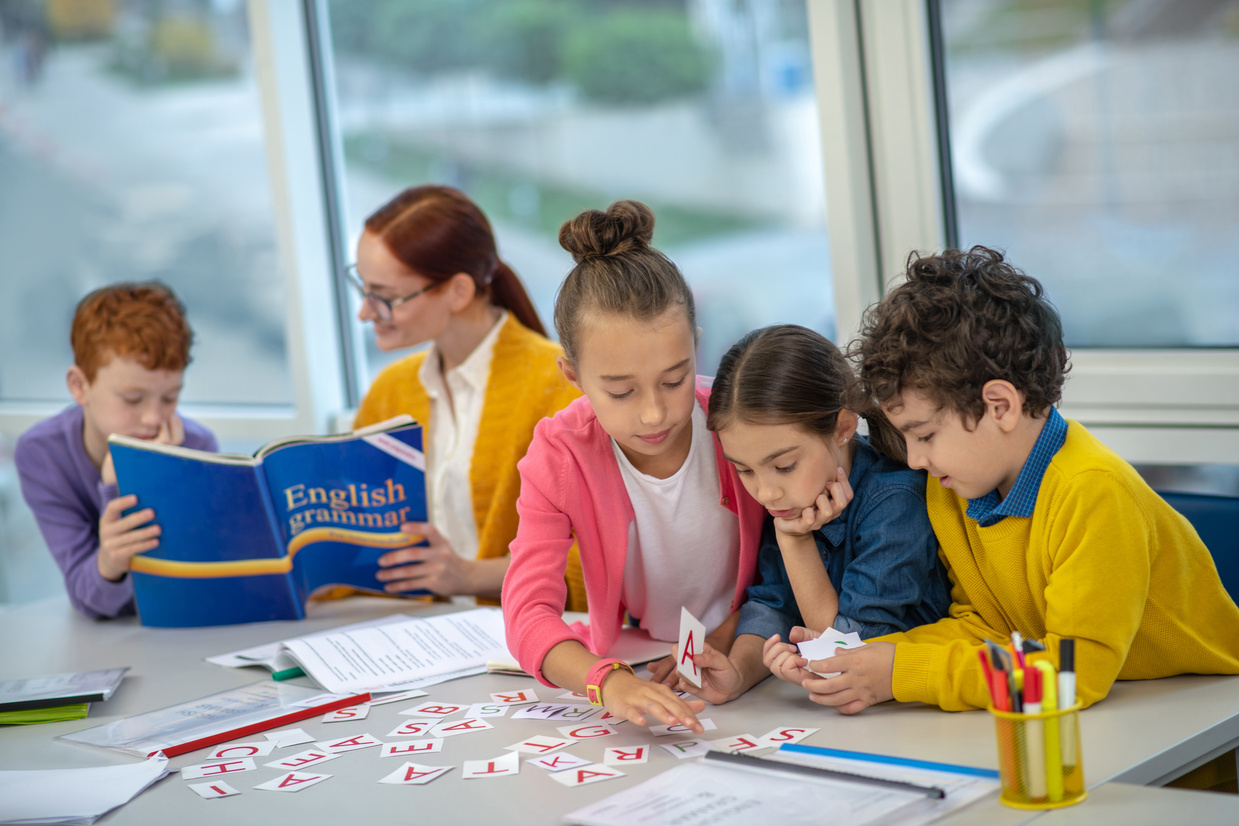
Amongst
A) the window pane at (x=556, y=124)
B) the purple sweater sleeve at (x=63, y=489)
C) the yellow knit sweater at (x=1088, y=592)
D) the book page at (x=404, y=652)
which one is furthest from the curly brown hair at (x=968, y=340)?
the window pane at (x=556, y=124)

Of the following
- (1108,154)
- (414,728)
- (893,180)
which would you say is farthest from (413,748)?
(1108,154)

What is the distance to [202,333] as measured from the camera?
3791 mm

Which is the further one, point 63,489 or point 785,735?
point 63,489

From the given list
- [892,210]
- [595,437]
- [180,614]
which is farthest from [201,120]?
[595,437]

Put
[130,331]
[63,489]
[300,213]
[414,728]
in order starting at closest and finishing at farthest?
[414,728] → [130,331] → [63,489] → [300,213]

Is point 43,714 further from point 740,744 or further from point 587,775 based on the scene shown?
point 740,744

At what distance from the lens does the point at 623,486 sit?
5.54ft

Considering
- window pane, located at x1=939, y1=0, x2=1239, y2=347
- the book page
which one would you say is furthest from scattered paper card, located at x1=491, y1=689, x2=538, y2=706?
window pane, located at x1=939, y1=0, x2=1239, y2=347

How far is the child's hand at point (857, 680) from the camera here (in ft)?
4.53

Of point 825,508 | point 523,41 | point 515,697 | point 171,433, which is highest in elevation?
point 523,41

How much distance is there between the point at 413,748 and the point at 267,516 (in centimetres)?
74

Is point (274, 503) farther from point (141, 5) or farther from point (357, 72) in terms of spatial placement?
point (141, 5)

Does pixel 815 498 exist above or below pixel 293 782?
above

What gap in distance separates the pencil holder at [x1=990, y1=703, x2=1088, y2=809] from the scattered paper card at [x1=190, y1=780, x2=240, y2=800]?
0.85m
